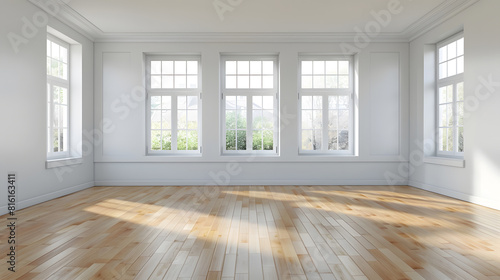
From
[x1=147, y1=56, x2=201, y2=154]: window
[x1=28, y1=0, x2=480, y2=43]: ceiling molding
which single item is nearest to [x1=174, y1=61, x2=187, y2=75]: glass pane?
[x1=147, y1=56, x2=201, y2=154]: window

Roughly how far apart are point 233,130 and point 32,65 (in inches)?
139

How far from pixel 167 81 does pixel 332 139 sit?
344 centimetres

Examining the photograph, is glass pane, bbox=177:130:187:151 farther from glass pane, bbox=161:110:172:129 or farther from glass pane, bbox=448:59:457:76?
glass pane, bbox=448:59:457:76

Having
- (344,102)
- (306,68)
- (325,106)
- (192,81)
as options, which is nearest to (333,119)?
(325,106)

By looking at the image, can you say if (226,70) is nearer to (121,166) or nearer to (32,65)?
(121,166)

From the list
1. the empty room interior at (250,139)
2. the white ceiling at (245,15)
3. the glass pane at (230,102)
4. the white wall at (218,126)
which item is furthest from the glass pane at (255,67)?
the white ceiling at (245,15)

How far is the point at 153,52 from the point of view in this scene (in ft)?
22.7

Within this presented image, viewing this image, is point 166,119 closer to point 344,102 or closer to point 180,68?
point 180,68

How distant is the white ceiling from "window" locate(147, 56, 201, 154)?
0.78m

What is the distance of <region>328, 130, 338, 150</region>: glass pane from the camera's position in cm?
710

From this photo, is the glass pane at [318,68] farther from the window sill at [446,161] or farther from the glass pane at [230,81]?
the window sill at [446,161]

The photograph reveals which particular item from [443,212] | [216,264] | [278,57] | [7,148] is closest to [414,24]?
[278,57]

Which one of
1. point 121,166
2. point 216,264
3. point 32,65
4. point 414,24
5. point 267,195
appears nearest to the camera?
point 216,264

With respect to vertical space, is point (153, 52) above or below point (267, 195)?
above
